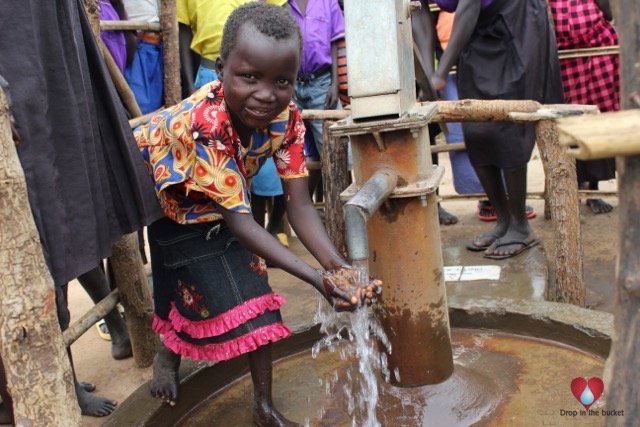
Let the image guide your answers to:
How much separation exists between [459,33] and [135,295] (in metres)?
2.15

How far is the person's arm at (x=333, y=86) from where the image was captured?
4422 mm

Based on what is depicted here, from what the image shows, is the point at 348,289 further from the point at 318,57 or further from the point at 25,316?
the point at 318,57

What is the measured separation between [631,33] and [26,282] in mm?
1363

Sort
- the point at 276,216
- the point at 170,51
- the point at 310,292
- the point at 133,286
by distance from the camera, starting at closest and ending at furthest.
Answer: the point at 133,286 → the point at 170,51 → the point at 310,292 → the point at 276,216

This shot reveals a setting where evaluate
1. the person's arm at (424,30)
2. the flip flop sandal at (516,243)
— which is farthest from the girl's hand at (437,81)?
the flip flop sandal at (516,243)

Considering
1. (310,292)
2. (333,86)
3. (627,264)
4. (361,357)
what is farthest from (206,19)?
(627,264)

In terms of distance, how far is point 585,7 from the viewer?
444cm

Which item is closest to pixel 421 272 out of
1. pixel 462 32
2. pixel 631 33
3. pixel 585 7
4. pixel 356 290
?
pixel 356 290

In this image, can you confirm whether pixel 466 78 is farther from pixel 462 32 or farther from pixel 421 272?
pixel 421 272

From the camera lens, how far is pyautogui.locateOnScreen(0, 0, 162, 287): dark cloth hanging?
192 centimetres

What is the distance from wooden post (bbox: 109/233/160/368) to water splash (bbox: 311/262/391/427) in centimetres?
82

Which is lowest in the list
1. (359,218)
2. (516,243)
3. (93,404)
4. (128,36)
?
(93,404)

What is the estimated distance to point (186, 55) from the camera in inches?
168

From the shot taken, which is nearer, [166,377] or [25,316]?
[25,316]
